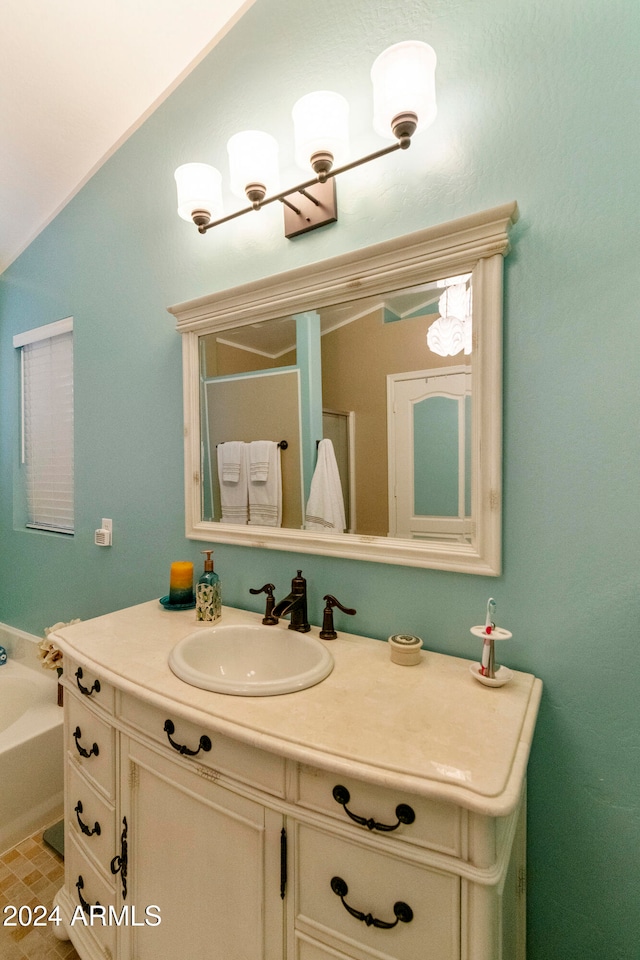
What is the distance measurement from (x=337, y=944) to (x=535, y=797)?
1.65 feet

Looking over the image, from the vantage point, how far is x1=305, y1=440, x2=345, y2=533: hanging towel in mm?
1175

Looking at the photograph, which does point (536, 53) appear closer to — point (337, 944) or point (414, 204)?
point (414, 204)

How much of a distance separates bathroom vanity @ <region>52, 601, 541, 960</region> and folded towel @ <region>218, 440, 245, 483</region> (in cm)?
54

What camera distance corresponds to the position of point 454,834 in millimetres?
584

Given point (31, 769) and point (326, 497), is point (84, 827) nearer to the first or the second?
point (31, 769)

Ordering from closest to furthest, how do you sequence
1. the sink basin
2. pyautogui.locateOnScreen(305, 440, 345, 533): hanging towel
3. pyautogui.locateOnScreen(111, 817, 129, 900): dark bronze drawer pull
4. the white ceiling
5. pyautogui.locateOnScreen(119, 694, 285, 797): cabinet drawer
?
pyautogui.locateOnScreen(119, 694, 285, 797): cabinet drawer
pyautogui.locateOnScreen(111, 817, 129, 900): dark bronze drawer pull
the sink basin
pyautogui.locateOnScreen(305, 440, 345, 533): hanging towel
the white ceiling

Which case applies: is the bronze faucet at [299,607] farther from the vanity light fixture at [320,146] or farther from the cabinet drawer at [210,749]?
the vanity light fixture at [320,146]

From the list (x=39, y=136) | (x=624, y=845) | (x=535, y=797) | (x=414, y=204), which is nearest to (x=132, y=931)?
(x=535, y=797)

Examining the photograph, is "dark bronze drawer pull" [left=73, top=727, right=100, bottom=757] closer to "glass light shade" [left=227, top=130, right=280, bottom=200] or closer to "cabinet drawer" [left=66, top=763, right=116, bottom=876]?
"cabinet drawer" [left=66, top=763, right=116, bottom=876]

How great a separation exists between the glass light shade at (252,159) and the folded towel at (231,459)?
28.0 inches

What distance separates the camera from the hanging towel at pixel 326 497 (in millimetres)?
1175

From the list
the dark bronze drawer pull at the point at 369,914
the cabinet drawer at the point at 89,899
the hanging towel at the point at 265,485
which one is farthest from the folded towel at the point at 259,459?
the cabinet drawer at the point at 89,899

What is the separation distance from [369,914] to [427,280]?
1.21m

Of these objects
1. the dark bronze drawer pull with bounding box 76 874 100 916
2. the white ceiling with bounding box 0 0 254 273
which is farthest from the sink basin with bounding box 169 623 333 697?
the white ceiling with bounding box 0 0 254 273
